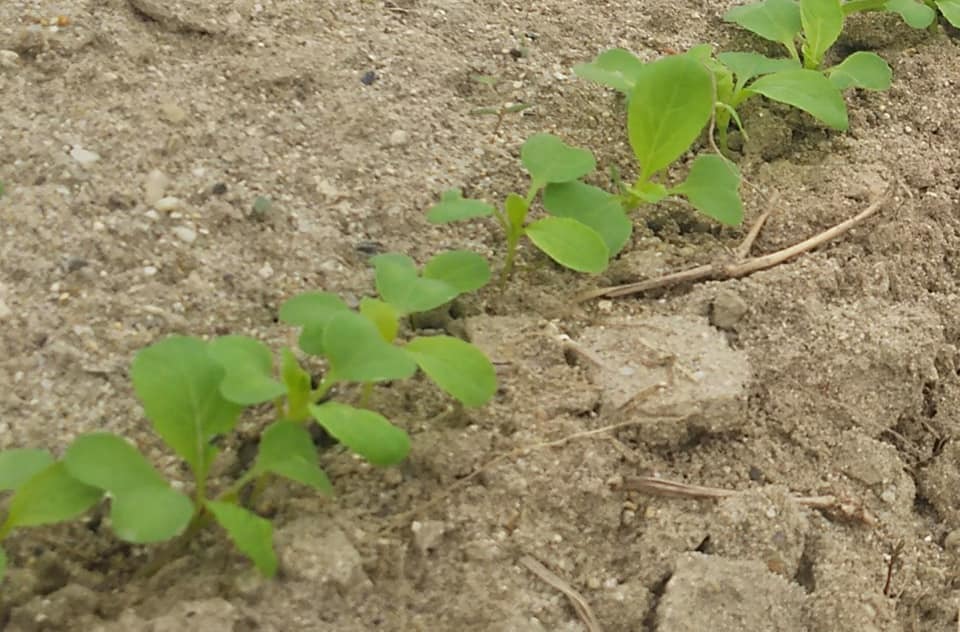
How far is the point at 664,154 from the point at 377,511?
27.0 inches

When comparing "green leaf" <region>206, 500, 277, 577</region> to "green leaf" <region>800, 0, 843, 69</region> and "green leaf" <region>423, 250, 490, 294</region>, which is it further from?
"green leaf" <region>800, 0, 843, 69</region>

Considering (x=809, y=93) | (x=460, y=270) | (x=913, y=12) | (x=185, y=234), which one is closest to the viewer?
(x=460, y=270)

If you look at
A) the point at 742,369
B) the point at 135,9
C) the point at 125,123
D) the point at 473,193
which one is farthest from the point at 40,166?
the point at 742,369

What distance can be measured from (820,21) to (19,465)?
1.41 m

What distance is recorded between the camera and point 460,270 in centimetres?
135

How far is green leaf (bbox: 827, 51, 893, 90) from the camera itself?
1786mm

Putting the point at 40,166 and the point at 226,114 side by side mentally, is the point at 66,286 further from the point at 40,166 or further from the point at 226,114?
the point at 226,114

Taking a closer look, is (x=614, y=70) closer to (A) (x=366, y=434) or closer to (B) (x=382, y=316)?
(B) (x=382, y=316)

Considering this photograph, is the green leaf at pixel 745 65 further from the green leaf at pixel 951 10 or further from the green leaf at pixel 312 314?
the green leaf at pixel 312 314

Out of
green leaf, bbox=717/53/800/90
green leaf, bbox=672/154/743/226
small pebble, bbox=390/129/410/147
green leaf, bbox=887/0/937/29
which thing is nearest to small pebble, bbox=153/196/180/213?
small pebble, bbox=390/129/410/147

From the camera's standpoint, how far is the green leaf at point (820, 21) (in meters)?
1.82

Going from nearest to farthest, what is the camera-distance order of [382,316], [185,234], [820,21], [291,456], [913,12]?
[291,456] → [382,316] → [185,234] → [820,21] → [913,12]

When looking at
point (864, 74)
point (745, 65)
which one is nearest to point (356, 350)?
point (745, 65)

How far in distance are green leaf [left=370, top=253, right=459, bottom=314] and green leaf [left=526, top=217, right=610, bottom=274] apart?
169 millimetres
